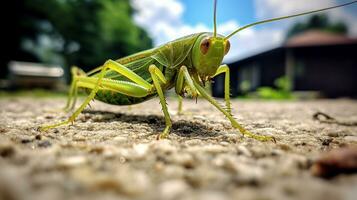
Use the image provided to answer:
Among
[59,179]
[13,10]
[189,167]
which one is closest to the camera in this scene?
[59,179]

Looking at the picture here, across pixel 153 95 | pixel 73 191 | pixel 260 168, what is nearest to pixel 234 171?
pixel 260 168

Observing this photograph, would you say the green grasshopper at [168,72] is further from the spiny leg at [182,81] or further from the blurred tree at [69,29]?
the blurred tree at [69,29]

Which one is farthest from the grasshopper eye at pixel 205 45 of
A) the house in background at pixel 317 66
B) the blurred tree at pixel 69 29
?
the blurred tree at pixel 69 29

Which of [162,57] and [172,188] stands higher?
[162,57]

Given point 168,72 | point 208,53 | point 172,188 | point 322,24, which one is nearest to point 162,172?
point 172,188

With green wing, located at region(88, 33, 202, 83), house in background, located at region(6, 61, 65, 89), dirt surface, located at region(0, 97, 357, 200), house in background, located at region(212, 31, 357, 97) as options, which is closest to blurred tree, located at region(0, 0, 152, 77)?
house in background, located at region(6, 61, 65, 89)

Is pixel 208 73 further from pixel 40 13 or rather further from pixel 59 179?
pixel 40 13

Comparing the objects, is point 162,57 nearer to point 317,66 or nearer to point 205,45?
point 205,45
